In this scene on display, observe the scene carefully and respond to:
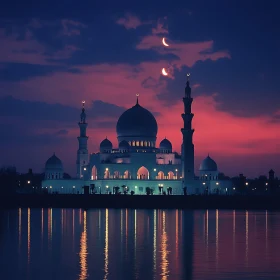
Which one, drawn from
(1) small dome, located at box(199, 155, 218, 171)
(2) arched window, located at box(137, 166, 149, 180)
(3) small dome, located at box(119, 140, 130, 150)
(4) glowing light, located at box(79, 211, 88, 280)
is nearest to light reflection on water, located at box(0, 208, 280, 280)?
(4) glowing light, located at box(79, 211, 88, 280)

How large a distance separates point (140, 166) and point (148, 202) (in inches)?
398

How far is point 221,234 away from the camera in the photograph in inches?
1970

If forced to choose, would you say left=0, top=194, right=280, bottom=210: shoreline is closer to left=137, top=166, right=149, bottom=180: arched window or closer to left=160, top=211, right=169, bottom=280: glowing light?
left=137, top=166, right=149, bottom=180: arched window

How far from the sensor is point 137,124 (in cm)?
9800

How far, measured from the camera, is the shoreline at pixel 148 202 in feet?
282

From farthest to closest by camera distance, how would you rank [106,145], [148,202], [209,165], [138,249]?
[209,165] < [106,145] < [148,202] < [138,249]

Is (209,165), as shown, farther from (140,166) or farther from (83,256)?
(83,256)

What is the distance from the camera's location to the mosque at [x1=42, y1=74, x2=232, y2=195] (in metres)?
92.9

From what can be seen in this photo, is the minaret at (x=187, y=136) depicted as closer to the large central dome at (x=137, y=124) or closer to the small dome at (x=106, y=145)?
the large central dome at (x=137, y=124)

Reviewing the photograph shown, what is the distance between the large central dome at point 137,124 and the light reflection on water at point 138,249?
122 feet

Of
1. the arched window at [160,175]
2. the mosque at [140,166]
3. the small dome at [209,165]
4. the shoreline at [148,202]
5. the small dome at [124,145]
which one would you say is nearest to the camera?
the shoreline at [148,202]

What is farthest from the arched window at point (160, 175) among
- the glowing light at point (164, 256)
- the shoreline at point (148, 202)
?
the glowing light at point (164, 256)

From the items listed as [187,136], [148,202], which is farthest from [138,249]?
[187,136]

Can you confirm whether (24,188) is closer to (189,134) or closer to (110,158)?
(110,158)
